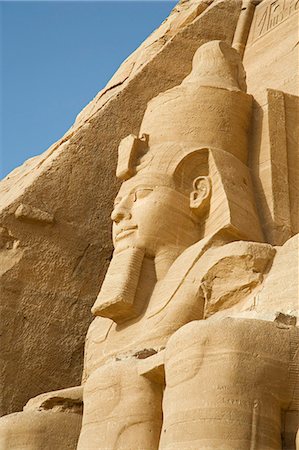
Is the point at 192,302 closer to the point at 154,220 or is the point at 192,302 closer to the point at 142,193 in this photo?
the point at 154,220

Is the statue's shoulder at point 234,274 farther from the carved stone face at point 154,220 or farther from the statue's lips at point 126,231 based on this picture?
the statue's lips at point 126,231

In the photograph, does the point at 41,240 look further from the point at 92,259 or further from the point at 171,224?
the point at 171,224

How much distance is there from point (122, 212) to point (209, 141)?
71 cm

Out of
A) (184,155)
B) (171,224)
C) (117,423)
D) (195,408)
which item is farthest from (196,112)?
(195,408)

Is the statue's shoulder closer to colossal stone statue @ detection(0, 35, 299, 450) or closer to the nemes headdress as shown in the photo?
colossal stone statue @ detection(0, 35, 299, 450)

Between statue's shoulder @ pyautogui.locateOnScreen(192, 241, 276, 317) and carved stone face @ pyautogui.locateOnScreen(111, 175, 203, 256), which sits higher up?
carved stone face @ pyautogui.locateOnScreen(111, 175, 203, 256)

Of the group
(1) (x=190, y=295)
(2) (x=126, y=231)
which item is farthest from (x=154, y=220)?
(1) (x=190, y=295)

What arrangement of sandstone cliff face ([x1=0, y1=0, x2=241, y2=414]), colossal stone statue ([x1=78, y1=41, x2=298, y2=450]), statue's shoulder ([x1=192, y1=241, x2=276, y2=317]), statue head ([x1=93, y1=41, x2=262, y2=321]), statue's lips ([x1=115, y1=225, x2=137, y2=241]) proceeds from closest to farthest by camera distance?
colossal stone statue ([x1=78, y1=41, x2=298, y2=450]) → statue's shoulder ([x1=192, y1=241, x2=276, y2=317]) → statue head ([x1=93, y1=41, x2=262, y2=321]) → statue's lips ([x1=115, y1=225, x2=137, y2=241]) → sandstone cliff face ([x1=0, y1=0, x2=241, y2=414])

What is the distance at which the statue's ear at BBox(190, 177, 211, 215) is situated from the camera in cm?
556

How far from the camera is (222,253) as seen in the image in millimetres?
4930

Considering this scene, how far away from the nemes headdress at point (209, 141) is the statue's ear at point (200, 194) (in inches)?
1.3

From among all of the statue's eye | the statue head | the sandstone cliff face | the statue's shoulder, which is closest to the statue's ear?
the statue head

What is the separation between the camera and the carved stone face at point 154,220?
5477 mm

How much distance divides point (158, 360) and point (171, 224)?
150 cm
